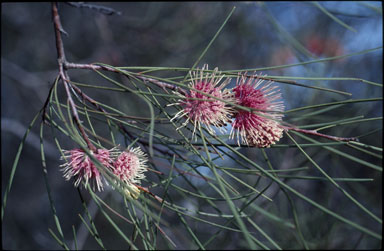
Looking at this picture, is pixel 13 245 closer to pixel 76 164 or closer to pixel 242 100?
pixel 76 164

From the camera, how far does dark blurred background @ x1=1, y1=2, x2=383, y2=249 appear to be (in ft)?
7.27

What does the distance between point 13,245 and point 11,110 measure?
3.89ft

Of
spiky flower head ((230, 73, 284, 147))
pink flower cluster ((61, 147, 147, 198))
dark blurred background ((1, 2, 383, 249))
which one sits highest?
dark blurred background ((1, 2, 383, 249))

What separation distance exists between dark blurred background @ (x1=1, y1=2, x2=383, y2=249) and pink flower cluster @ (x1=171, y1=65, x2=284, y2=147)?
4.55ft

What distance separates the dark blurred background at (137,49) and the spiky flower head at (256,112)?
54.3 inches

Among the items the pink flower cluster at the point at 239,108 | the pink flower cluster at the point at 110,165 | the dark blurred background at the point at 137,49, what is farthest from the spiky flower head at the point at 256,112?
the dark blurred background at the point at 137,49

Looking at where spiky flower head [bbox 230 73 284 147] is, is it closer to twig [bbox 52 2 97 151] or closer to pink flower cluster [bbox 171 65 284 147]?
pink flower cluster [bbox 171 65 284 147]

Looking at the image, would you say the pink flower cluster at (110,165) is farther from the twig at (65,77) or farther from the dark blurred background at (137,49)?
the dark blurred background at (137,49)

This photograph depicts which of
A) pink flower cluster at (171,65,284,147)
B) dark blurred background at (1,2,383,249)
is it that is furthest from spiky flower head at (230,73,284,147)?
dark blurred background at (1,2,383,249)

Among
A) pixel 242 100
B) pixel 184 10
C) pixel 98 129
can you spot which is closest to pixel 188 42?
pixel 184 10

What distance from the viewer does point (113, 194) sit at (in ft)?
6.14

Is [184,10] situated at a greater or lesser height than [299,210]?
greater

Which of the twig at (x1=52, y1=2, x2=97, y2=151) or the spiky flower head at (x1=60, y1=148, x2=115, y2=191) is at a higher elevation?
the twig at (x1=52, y1=2, x2=97, y2=151)

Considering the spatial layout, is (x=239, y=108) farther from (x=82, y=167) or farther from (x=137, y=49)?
(x=137, y=49)
